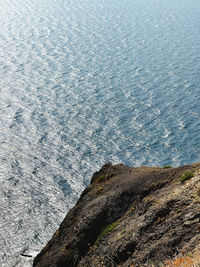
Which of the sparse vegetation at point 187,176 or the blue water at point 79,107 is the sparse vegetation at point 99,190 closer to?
the sparse vegetation at point 187,176

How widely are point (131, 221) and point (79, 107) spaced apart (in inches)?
1667

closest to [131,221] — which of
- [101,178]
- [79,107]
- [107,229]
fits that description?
[107,229]

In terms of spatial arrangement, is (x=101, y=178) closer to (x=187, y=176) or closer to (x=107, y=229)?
(x=107, y=229)

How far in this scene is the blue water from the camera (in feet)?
148

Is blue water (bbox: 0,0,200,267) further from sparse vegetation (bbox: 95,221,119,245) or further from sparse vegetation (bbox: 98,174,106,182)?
sparse vegetation (bbox: 95,221,119,245)

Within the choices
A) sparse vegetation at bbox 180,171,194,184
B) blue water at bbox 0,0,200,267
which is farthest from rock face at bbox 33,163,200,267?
blue water at bbox 0,0,200,267

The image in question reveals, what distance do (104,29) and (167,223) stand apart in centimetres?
9198

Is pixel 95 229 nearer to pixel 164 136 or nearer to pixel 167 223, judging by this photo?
pixel 167 223

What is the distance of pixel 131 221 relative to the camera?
25.5m

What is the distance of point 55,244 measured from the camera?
97.9 feet

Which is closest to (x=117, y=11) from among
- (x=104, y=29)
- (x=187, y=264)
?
(x=104, y=29)

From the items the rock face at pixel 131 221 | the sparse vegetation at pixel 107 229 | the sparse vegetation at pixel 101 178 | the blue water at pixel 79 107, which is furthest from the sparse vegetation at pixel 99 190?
the blue water at pixel 79 107

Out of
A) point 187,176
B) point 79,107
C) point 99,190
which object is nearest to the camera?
point 187,176

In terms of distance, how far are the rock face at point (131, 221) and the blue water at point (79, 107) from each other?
9.93m
